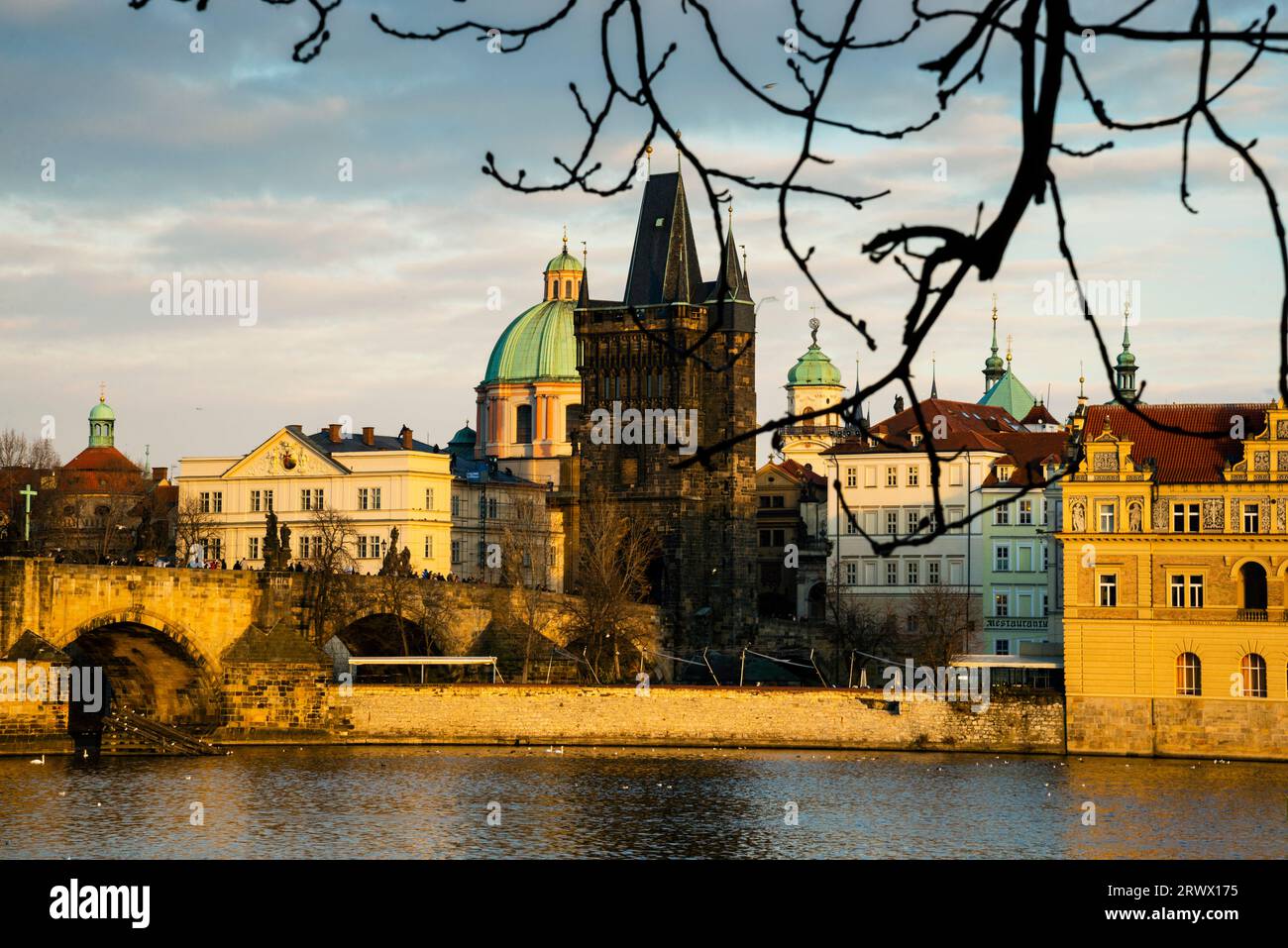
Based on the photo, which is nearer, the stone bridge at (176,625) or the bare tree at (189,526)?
the stone bridge at (176,625)

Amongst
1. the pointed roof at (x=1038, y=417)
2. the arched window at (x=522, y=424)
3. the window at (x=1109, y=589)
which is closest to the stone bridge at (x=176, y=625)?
the window at (x=1109, y=589)

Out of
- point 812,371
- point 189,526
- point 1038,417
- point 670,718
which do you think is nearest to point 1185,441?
point 670,718

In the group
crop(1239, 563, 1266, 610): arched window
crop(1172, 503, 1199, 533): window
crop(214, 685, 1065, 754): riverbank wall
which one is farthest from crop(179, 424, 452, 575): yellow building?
crop(1239, 563, 1266, 610): arched window

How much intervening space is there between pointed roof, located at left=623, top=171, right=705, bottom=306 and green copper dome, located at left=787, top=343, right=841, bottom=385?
175 ft

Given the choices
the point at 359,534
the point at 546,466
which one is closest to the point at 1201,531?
the point at 359,534

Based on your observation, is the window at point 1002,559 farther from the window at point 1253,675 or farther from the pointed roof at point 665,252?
the window at point 1253,675

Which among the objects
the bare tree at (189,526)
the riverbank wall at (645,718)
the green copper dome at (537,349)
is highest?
the green copper dome at (537,349)

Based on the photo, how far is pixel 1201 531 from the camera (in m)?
54.7

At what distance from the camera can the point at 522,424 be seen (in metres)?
133

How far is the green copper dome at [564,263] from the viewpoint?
463 ft

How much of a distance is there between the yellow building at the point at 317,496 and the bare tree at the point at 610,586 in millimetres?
7791

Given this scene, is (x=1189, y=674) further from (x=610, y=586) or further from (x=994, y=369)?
(x=994, y=369)

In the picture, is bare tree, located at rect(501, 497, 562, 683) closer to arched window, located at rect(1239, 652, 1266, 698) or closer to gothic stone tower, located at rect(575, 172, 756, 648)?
gothic stone tower, located at rect(575, 172, 756, 648)
